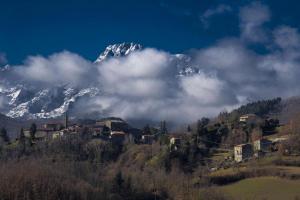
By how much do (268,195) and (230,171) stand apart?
39.5 feet

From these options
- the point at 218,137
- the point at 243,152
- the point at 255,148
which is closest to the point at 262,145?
the point at 255,148

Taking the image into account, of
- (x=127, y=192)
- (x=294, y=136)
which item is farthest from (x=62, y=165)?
(x=294, y=136)

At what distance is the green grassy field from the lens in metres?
77.6

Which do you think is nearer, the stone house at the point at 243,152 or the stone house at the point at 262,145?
the stone house at the point at 243,152

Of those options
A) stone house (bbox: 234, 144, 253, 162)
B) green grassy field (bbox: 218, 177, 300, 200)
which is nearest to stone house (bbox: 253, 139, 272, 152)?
stone house (bbox: 234, 144, 253, 162)

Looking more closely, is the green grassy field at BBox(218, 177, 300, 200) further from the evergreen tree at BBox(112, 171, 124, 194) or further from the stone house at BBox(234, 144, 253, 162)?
the stone house at BBox(234, 144, 253, 162)

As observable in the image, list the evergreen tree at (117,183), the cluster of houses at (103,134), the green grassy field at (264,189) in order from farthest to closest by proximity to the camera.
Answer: the cluster of houses at (103,134) < the evergreen tree at (117,183) < the green grassy field at (264,189)

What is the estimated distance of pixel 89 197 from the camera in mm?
75688

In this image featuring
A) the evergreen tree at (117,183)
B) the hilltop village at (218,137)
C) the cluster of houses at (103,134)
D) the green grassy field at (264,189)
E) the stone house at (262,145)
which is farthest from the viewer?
the cluster of houses at (103,134)

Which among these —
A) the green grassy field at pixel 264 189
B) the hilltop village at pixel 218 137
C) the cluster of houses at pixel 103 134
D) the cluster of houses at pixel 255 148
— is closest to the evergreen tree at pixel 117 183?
the green grassy field at pixel 264 189

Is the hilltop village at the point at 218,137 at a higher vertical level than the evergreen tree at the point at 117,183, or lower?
higher

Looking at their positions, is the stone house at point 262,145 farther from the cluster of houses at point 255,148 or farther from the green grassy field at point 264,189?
the green grassy field at point 264,189

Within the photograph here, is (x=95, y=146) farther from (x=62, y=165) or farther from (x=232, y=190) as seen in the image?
(x=232, y=190)

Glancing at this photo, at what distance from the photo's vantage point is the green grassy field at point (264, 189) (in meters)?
77.6
